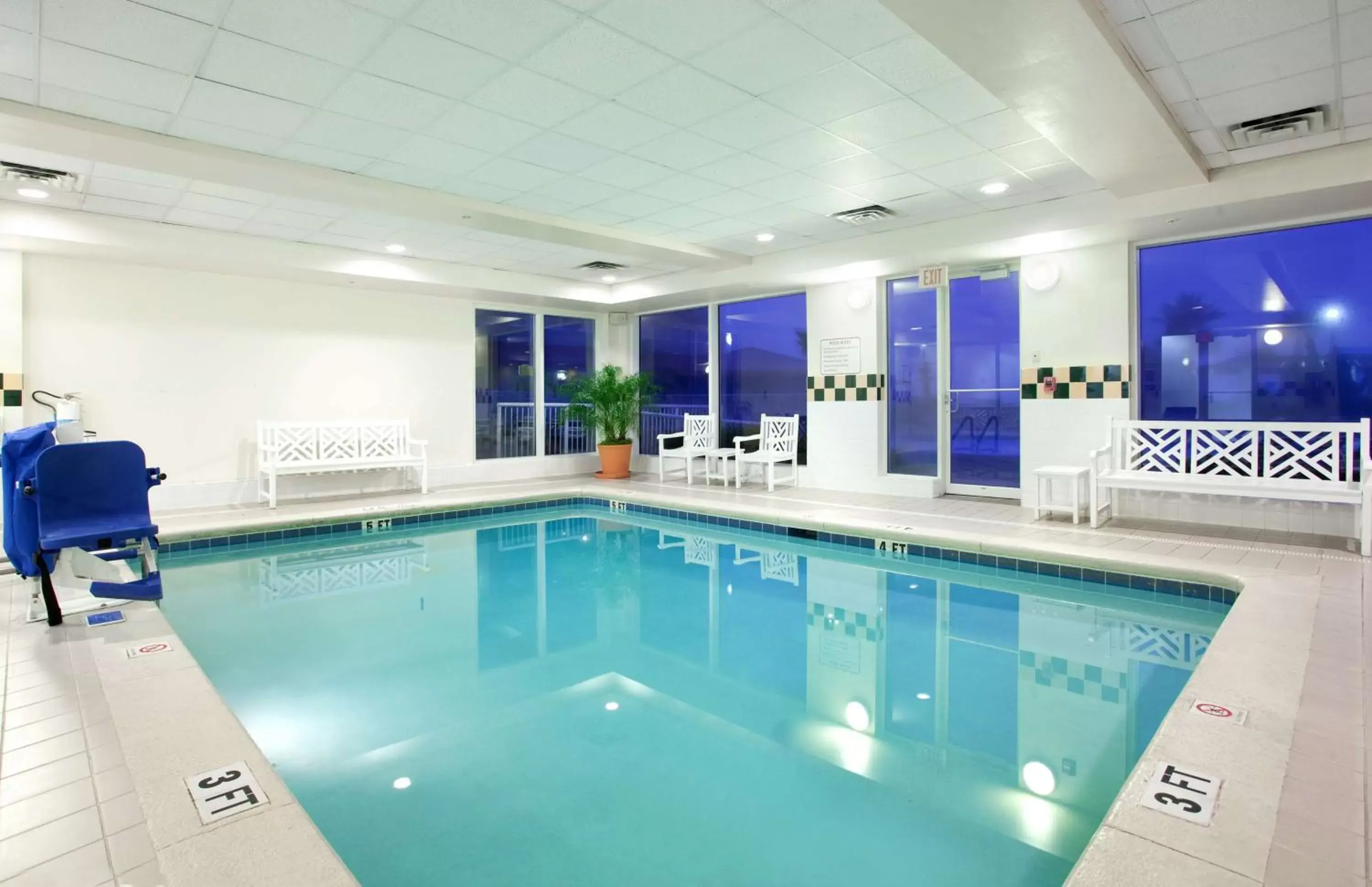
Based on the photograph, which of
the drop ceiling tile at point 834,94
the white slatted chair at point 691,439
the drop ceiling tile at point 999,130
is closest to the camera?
the drop ceiling tile at point 834,94

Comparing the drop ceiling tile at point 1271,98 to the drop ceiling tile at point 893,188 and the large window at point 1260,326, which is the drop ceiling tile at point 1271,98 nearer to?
the drop ceiling tile at point 893,188

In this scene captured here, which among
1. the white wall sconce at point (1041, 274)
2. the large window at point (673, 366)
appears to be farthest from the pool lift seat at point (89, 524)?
the large window at point (673, 366)

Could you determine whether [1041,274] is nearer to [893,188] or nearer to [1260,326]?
[1260,326]

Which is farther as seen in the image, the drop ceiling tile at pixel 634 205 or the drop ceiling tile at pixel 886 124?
the drop ceiling tile at pixel 634 205

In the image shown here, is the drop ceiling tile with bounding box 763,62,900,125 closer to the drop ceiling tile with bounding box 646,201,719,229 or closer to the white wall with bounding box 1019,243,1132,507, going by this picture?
the drop ceiling tile with bounding box 646,201,719,229

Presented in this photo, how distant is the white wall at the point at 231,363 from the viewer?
6254mm

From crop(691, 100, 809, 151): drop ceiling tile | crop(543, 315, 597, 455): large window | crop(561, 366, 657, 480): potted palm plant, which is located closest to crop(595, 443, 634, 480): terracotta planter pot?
crop(561, 366, 657, 480): potted palm plant

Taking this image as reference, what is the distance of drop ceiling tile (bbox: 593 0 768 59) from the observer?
2.87m

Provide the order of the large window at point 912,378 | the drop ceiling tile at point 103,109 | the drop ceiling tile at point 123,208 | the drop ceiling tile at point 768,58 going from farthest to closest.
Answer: the large window at point 912,378 < the drop ceiling tile at point 123,208 < the drop ceiling tile at point 103,109 < the drop ceiling tile at point 768,58

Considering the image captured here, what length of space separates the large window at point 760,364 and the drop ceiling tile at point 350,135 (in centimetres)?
522

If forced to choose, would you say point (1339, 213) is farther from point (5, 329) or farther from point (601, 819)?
point (5, 329)

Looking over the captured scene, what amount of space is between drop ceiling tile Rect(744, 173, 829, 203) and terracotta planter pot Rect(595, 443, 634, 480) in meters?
4.51

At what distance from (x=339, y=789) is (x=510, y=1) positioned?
2903 millimetres

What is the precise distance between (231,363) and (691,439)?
4955 mm
